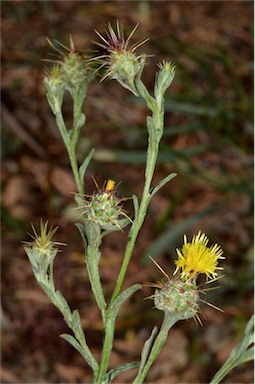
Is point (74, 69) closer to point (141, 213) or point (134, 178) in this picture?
point (141, 213)

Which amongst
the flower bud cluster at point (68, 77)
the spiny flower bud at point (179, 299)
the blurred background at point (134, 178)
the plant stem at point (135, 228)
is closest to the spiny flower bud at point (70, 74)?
the flower bud cluster at point (68, 77)

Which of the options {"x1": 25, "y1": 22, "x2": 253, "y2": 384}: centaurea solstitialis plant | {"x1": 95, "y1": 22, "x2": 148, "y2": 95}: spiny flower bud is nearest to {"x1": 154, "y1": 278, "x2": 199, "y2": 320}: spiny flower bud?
{"x1": 25, "y1": 22, "x2": 253, "y2": 384}: centaurea solstitialis plant

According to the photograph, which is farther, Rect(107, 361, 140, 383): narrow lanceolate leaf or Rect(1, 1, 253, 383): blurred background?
Rect(1, 1, 253, 383): blurred background

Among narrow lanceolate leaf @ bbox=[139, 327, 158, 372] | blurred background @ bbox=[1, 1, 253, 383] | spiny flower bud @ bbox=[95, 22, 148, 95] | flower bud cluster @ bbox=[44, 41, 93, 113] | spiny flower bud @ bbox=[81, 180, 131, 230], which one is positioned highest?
blurred background @ bbox=[1, 1, 253, 383]

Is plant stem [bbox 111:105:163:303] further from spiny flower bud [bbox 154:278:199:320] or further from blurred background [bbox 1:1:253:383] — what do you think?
blurred background [bbox 1:1:253:383]

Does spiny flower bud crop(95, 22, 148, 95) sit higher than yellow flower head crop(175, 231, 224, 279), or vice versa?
spiny flower bud crop(95, 22, 148, 95)

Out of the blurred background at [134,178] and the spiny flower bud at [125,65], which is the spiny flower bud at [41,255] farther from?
the blurred background at [134,178]
